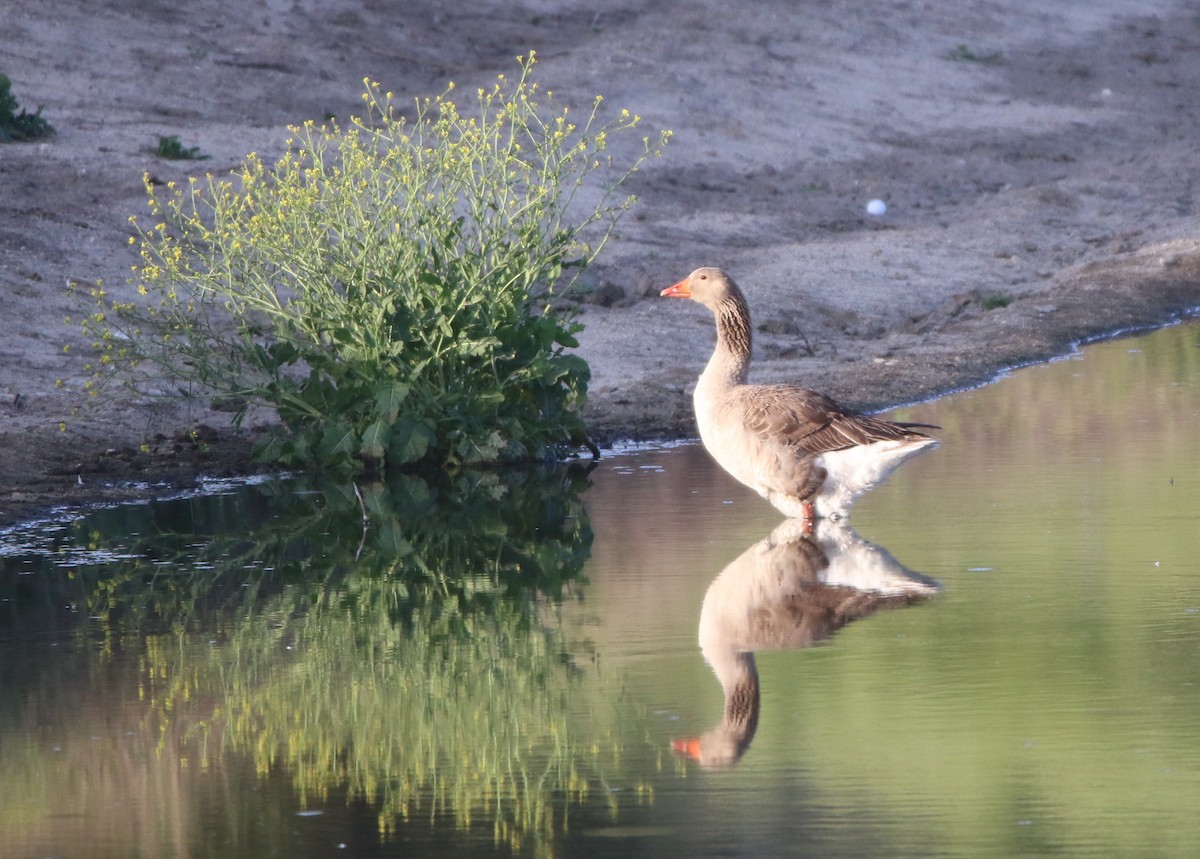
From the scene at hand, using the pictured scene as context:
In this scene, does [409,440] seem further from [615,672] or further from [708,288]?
[615,672]

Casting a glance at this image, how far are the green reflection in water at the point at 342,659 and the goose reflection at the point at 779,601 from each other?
34 centimetres

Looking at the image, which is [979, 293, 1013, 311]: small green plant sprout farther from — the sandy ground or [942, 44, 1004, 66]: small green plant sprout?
[942, 44, 1004, 66]: small green plant sprout

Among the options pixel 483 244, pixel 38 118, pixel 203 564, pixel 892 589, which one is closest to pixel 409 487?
pixel 483 244

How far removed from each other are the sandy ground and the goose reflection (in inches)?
151

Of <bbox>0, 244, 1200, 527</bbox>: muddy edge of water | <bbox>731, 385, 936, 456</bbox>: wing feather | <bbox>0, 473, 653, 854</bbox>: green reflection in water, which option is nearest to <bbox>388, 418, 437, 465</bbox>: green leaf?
<bbox>0, 473, 653, 854</bbox>: green reflection in water

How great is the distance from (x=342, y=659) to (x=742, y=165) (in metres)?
Answer: 15.2

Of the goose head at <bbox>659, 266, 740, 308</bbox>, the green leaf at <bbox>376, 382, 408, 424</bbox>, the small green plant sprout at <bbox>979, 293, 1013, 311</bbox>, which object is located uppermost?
the small green plant sprout at <bbox>979, 293, 1013, 311</bbox>

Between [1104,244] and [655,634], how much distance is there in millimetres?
13913

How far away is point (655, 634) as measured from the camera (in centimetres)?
697

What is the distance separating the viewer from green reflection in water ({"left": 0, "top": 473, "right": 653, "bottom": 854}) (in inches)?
211

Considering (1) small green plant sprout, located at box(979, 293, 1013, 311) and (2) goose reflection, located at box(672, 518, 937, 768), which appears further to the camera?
(1) small green plant sprout, located at box(979, 293, 1013, 311)

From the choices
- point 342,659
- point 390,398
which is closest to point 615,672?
point 342,659

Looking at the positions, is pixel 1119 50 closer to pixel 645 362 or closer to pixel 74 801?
pixel 645 362

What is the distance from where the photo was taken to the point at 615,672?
645 cm
